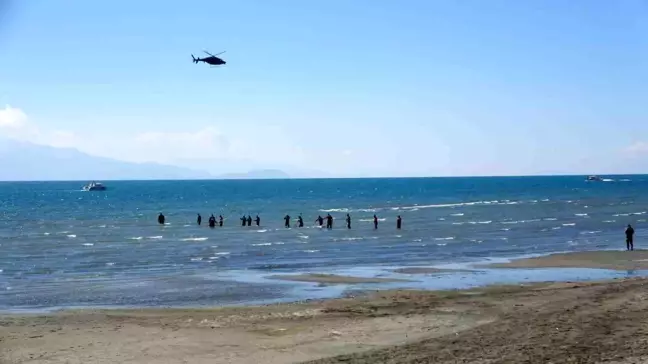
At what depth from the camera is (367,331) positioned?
60.2 feet

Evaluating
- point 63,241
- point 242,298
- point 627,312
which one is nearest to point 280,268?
point 242,298

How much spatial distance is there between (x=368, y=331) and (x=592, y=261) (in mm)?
21122

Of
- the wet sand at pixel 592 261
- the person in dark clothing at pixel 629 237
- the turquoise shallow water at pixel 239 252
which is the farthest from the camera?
the person in dark clothing at pixel 629 237

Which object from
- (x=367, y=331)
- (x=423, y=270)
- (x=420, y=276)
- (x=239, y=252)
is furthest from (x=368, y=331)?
(x=239, y=252)

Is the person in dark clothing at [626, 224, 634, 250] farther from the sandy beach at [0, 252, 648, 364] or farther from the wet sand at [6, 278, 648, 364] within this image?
the wet sand at [6, 278, 648, 364]

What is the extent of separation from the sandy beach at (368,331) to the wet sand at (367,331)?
3cm

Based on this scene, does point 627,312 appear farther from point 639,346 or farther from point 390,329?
point 390,329

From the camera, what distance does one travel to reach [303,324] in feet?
64.8

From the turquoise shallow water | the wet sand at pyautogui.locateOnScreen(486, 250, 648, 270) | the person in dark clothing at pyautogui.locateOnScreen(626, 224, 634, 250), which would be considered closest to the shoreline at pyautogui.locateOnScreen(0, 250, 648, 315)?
the wet sand at pyautogui.locateOnScreen(486, 250, 648, 270)

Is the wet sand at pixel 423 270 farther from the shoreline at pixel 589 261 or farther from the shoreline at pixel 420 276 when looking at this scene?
the shoreline at pixel 589 261

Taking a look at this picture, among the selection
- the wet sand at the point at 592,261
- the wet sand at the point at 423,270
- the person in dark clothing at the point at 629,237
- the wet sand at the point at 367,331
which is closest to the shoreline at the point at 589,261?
the wet sand at the point at 592,261

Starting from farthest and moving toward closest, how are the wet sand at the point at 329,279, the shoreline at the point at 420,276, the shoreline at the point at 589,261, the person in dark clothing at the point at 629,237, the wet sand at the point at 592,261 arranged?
the person in dark clothing at the point at 629,237
the wet sand at the point at 592,261
the shoreline at the point at 589,261
the wet sand at the point at 329,279
the shoreline at the point at 420,276

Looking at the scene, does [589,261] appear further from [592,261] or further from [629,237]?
[629,237]

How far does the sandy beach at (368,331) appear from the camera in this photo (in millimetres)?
15398
